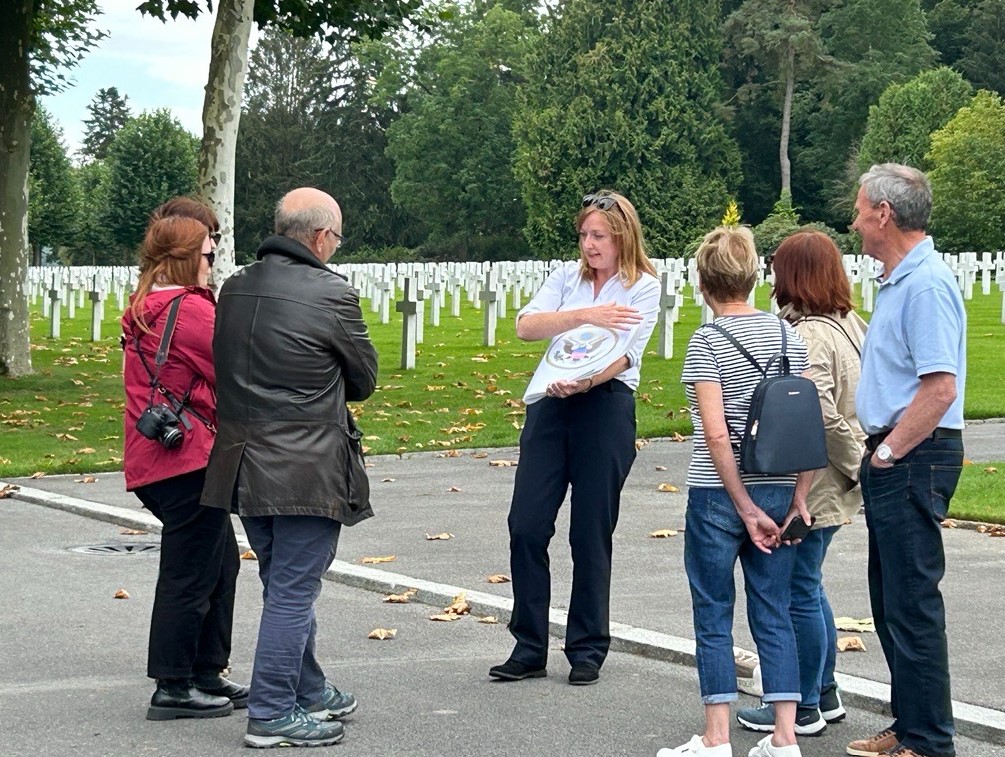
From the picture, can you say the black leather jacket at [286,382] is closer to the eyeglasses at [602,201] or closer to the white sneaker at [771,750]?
the eyeglasses at [602,201]

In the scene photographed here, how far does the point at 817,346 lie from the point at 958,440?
2.00ft

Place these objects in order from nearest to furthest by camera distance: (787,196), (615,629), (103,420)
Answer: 1. (615,629)
2. (103,420)
3. (787,196)

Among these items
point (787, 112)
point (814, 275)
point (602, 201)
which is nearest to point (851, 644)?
point (814, 275)

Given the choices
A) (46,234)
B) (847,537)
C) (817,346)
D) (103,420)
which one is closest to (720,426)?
(817,346)

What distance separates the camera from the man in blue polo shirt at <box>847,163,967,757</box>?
4883mm

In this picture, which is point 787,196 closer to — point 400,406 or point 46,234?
point 46,234

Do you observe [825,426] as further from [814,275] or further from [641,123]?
[641,123]

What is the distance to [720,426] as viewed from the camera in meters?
4.94

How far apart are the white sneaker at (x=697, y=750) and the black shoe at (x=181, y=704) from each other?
167cm

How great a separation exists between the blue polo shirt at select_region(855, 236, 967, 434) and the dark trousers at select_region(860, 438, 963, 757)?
143mm

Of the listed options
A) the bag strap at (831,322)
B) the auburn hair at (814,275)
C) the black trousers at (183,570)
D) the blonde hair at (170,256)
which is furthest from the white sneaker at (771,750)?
the blonde hair at (170,256)

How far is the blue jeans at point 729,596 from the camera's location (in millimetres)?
5055

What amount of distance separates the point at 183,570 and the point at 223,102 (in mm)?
13445

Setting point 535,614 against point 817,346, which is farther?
point 535,614
